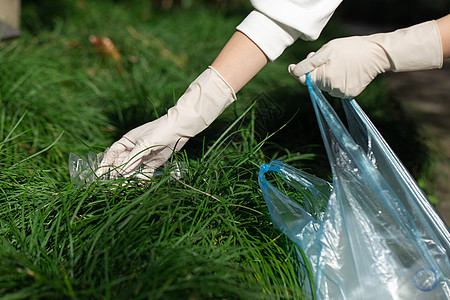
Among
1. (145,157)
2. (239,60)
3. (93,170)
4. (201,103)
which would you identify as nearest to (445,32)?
(239,60)

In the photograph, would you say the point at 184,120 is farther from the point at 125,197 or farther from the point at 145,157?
the point at 125,197

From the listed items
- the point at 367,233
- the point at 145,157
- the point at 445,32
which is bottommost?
the point at 367,233

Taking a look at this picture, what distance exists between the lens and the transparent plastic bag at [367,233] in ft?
4.04

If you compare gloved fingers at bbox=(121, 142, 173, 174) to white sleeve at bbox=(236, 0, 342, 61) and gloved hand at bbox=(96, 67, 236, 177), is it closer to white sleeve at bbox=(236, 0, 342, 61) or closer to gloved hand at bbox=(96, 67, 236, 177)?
gloved hand at bbox=(96, 67, 236, 177)

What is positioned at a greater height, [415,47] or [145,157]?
[145,157]

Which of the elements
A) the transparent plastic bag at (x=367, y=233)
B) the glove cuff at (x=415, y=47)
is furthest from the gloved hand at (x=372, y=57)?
the transparent plastic bag at (x=367, y=233)

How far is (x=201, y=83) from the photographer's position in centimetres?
152

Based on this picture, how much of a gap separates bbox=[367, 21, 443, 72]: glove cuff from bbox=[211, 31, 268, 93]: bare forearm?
0.37 metres

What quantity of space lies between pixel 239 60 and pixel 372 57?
41cm

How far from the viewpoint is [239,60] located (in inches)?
59.2

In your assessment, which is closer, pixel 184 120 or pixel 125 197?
pixel 125 197

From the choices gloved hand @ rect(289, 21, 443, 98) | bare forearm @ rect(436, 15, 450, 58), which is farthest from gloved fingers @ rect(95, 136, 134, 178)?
bare forearm @ rect(436, 15, 450, 58)

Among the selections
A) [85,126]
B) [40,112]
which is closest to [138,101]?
[85,126]

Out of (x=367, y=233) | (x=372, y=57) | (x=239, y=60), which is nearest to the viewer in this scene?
(x=367, y=233)
